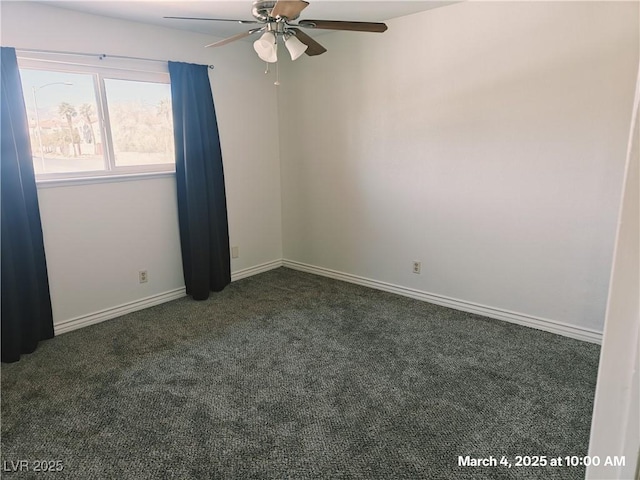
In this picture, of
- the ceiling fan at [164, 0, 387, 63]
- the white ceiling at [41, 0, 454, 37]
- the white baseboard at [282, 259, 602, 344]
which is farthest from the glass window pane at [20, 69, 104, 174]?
the white baseboard at [282, 259, 602, 344]

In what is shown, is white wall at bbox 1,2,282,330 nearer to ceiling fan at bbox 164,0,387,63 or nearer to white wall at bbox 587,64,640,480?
ceiling fan at bbox 164,0,387,63

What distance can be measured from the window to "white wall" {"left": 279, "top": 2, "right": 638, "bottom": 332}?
4.59 feet

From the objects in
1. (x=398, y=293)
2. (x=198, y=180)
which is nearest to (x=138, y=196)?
(x=198, y=180)

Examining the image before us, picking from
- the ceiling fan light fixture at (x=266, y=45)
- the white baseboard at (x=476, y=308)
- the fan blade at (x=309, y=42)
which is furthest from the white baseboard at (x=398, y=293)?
the ceiling fan light fixture at (x=266, y=45)

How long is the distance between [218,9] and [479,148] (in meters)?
2.20

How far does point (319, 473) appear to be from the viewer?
1.81 meters

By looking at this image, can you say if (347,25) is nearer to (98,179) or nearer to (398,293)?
(98,179)

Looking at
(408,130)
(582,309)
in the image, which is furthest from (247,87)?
(582,309)

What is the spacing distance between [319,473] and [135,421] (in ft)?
3.35

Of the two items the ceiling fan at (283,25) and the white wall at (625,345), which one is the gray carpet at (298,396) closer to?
the white wall at (625,345)

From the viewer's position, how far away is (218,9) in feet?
9.78

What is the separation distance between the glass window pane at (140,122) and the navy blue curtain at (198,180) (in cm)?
18

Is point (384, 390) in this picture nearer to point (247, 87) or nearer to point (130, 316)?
point (130, 316)

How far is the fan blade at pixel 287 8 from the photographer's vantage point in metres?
1.82
